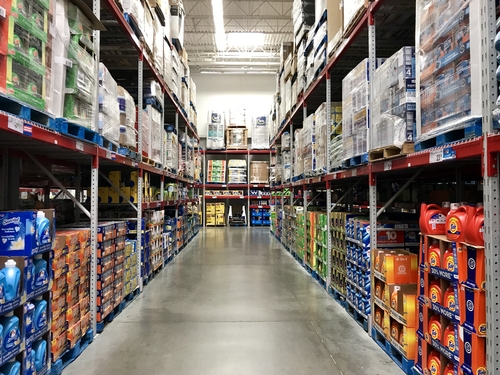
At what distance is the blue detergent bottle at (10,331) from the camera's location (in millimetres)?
1978

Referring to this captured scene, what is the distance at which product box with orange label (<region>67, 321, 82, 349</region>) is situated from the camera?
294 centimetres

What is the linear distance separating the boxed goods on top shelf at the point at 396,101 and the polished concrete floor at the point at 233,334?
197 centimetres

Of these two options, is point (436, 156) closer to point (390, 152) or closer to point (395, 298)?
point (390, 152)

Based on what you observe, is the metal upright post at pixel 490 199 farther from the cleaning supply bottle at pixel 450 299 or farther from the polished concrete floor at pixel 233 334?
the polished concrete floor at pixel 233 334

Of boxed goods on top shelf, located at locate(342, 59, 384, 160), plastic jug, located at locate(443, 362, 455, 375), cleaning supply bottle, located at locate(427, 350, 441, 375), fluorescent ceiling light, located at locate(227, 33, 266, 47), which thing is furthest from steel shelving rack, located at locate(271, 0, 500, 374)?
fluorescent ceiling light, located at locate(227, 33, 266, 47)

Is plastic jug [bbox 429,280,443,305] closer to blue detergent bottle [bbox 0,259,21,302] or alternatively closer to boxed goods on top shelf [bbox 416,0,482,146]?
boxed goods on top shelf [bbox 416,0,482,146]

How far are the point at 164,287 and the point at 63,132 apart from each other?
3429 millimetres

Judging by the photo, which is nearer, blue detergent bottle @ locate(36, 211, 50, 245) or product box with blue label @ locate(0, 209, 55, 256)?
product box with blue label @ locate(0, 209, 55, 256)

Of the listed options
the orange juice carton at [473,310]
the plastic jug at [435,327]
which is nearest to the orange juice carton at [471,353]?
the orange juice carton at [473,310]

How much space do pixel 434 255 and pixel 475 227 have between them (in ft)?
1.55

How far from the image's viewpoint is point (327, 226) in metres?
5.18

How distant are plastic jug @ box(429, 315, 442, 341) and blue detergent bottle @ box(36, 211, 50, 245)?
9.12 ft

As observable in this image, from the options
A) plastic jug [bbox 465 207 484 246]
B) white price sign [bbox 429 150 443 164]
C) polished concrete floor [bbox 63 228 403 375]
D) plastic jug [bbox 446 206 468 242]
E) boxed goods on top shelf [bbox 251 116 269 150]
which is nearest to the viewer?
plastic jug [bbox 465 207 484 246]

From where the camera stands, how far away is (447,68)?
224 centimetres
